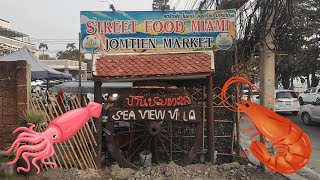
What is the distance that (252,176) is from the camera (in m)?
7.02

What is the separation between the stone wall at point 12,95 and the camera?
7.53m

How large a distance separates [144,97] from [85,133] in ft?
5.00

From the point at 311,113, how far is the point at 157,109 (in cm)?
1129

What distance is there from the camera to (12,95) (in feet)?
25.1

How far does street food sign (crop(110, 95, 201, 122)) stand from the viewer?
740cm

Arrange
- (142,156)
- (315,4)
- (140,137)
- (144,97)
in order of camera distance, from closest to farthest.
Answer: (144,97)
(142,156)
(140,137)
(315,4)

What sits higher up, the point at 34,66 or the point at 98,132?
the point at 34,66

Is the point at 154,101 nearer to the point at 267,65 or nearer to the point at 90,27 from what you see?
the point at 90,27

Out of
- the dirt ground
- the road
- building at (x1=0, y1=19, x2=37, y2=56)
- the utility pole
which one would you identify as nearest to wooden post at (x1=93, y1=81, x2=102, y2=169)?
the dirt ground

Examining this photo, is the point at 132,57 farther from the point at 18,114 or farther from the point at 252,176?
the point at 252,176

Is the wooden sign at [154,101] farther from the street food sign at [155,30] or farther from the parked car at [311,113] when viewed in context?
the parked car at [311,113]

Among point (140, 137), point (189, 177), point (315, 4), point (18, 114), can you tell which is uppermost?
point (315, 4)

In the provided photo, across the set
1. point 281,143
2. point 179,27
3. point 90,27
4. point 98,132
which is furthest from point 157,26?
point 281,143

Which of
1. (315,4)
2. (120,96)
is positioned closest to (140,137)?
(120,96)
